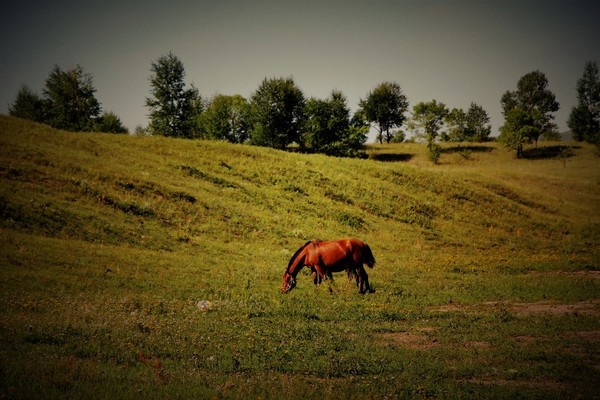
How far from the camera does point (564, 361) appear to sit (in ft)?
26.7

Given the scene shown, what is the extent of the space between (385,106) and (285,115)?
38.6m

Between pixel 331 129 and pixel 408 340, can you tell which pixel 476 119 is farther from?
pixel 408 340

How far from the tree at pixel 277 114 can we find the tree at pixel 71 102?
3138cm

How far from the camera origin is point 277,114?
A: 71.7 meters

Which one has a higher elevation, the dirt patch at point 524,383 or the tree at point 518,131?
the tree at point 518,131

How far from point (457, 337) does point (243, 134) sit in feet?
266

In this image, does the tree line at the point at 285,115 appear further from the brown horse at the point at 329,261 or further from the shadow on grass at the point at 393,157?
the brown horse at the point at 329,261

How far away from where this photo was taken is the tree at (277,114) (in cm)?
7150

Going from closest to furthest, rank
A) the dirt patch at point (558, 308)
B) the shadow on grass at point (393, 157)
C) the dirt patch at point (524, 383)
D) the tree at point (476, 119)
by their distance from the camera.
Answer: the dirt patch at point (524, 383) < the dirt patch at point (558, 308) < the shadow on grass at point (393, 157) < the tree at point (476, 119)

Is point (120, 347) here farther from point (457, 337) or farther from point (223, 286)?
point (457, 337)

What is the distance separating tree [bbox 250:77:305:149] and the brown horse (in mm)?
58672

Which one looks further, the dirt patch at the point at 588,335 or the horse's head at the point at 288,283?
the horse's head at the point at 288,283

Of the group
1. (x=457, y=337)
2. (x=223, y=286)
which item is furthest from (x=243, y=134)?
(x=457, y=337)

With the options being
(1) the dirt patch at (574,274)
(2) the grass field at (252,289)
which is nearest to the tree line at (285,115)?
(2) the grass field at (252,289)
